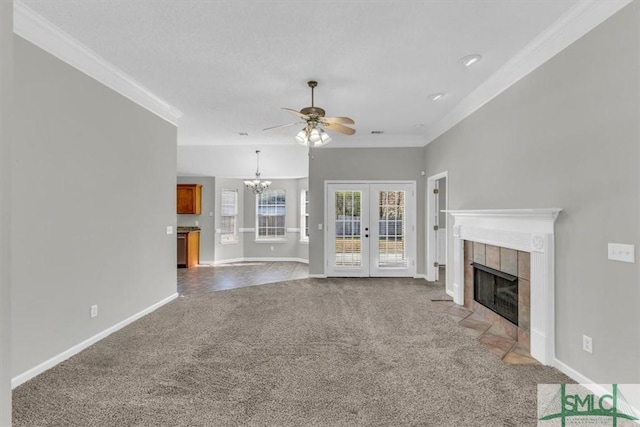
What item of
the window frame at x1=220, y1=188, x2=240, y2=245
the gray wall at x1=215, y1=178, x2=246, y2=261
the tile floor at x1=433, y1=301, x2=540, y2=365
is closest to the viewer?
the tile floor at x1=433, y1=301, x2=540, y2=365

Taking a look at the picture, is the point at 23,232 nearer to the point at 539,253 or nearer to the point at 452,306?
the point at 539,253

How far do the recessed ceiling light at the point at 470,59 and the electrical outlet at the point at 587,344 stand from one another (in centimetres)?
260

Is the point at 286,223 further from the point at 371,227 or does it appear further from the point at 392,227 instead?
the point at 392,227

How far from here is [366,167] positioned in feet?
21.1

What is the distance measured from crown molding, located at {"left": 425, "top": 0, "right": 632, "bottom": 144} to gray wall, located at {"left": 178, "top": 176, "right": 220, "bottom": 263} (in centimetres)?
684

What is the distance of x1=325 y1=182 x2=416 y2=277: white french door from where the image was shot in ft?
21.1

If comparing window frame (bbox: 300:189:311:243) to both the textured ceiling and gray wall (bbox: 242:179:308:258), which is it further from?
the textured ceiling

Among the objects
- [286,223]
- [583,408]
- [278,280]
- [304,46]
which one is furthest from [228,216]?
[583,408]

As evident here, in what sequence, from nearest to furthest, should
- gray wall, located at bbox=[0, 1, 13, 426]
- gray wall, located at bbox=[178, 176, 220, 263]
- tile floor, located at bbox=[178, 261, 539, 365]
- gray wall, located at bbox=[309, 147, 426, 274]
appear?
gray wall, located at bbox=[0, 1, 13, 426]
tile floor, located at bbox=[178, 261, 539, 365]
gray wall, located at bbox=[309, 147, 426, 274]
gray wall, located at bbox=[178, 176, 220, 263]

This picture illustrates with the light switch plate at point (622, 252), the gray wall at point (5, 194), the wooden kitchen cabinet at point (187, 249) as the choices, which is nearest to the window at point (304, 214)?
the wooden kitchen cabinet at point (187, 249)

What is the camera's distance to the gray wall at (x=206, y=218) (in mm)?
8828

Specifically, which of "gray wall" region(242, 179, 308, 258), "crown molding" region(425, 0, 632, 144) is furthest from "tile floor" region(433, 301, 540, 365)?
"gray wall" region(242, 179, 308, 258)

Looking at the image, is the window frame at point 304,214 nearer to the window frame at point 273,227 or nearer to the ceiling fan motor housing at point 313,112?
the window frame at point 273,227

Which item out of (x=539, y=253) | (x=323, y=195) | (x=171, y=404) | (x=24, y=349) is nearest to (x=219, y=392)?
(x=171, y=404)
